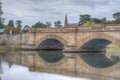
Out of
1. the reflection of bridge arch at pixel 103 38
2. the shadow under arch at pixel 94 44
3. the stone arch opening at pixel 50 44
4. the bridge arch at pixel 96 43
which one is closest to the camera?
the bridge arch at pixel 96 43

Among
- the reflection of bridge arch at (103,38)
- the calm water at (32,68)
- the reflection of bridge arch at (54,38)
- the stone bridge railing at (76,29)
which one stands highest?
the stone bridge railing at (76,29)

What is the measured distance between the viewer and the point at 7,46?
63.2m

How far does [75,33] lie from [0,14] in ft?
67.2

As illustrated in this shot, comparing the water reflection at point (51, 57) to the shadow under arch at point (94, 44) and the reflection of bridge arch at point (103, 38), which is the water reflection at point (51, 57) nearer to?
the reflection of bridge arch at point (103, 38)

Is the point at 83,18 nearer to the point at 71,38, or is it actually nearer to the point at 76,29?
the point at 71,38

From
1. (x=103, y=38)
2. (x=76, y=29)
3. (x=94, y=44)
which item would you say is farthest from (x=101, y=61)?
(x=94, y=44)

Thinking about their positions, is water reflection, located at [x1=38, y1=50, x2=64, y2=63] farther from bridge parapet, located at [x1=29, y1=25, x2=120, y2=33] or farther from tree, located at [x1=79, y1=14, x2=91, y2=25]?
tree, located at [x1=79, y1=14, x2=91, y2=25]

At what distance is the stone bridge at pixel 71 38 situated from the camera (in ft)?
163

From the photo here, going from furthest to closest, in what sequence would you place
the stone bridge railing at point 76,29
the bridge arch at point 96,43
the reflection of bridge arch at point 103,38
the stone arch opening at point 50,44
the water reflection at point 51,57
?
the stone arch opening at point 50,44 → the stone bridge railing at point 76,29 → the reflection of bridge arch at point 103,38 → the bridge arch at point 96,43 → the water reflection at point 51,57

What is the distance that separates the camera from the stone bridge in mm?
49659

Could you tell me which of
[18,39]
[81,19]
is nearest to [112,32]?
[18,39]

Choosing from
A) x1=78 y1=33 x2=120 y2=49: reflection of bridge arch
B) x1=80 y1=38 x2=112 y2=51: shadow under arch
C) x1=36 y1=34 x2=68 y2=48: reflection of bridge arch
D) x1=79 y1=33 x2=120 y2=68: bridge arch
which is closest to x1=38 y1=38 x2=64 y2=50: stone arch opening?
x1=36 y1=34 x2=68 y2=48: reflection of bridge arch

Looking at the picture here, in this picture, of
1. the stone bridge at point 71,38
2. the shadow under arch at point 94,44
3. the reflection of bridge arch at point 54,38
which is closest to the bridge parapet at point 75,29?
the stone bridge at point 71,38

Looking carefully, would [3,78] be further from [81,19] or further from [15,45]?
[81,19]
